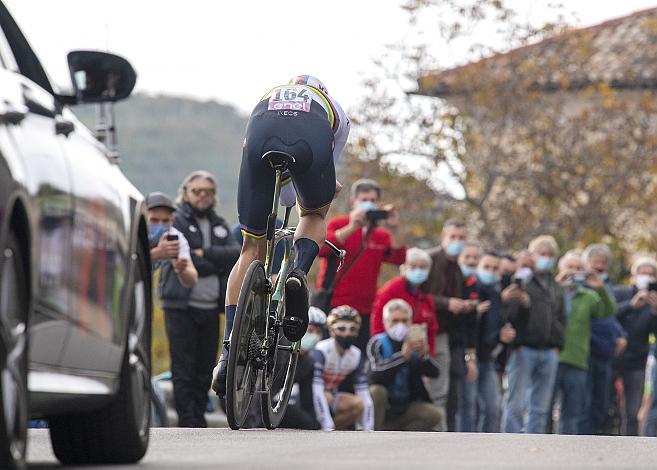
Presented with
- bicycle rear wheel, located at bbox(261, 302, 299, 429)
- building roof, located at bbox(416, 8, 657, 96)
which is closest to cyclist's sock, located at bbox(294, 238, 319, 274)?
bicycle rear wheel, located at bbox(261, 302, 299, 429)

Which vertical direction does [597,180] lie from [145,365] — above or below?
above

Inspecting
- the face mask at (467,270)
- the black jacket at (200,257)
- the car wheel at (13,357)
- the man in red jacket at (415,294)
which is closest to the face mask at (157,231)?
the black jacket at (200,257)

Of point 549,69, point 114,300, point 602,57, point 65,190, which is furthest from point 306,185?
point 602,57

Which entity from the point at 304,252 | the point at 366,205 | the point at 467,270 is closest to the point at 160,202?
the point at 366,205

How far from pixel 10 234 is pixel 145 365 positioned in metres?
1.93

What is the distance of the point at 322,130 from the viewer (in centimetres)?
938

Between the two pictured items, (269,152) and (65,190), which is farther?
(269,152)

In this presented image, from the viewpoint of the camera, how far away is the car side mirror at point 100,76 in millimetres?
5977

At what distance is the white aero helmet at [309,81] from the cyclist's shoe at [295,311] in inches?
40.0

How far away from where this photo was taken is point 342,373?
14.8 meters

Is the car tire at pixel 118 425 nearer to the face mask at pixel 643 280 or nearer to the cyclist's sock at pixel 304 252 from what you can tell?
the cyclist's sock at pixel 304 252

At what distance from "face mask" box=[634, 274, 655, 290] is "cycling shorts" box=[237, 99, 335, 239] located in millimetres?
10609

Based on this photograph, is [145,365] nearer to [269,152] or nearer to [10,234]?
[10,234]

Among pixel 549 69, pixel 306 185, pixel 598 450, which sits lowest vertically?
pixel 598 450
